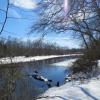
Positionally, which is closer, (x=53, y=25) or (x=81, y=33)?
(x=53, y=25)

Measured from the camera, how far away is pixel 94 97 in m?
9.59

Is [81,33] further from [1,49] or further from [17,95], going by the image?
[1,49]

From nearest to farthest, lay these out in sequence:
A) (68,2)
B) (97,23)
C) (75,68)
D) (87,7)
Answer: (68,2)
(87,7)
(97,23)
(75,68)

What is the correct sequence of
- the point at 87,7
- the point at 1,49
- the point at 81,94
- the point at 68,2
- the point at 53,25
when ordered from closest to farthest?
1. the point at 1,49
2. the point at 81,94
3. the point at 68,2
4. the point at 87,7
5. the point at 53,25

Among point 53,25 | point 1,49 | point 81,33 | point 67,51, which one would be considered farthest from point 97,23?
point 67,51

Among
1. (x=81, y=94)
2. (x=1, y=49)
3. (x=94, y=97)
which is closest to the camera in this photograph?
(x=1, y=49)

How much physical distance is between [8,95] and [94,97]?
2.61 m

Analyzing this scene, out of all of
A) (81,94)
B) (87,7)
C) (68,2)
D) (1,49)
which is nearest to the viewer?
(1,49)

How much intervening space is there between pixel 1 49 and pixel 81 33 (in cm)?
1965

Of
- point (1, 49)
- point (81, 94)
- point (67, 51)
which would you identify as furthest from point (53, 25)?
point (67, 51)

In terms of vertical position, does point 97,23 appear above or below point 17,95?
above

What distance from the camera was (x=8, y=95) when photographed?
27.6 feet

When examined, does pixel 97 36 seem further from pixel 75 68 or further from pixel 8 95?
pixel 8 95

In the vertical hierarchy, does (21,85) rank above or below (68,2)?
below
